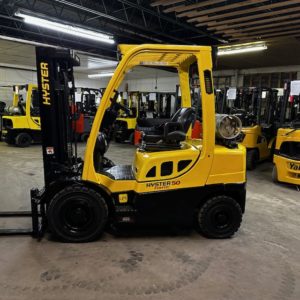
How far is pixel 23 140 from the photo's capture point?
11.5 metres

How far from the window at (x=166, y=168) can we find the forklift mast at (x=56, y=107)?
1.14 metres

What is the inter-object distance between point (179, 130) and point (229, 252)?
5.14 ft

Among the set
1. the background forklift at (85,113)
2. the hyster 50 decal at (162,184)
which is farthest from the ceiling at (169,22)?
the hyster 50 decal at (162,184)

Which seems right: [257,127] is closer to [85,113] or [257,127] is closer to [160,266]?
[160,266]

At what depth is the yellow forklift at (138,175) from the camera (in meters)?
3.31

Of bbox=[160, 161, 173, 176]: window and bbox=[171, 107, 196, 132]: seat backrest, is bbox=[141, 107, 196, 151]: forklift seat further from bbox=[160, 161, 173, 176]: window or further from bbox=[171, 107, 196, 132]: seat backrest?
bbox=[160, 161, 173, 176]: window

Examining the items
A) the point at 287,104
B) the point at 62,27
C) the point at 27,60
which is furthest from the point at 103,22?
the point at 27,60

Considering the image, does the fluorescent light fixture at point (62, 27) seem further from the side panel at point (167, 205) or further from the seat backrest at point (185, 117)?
the side panel at point (167, 205)

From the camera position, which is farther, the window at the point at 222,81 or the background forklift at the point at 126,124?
the window at the point at 222,81

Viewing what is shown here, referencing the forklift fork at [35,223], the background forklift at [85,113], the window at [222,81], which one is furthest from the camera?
the window at [222,81]

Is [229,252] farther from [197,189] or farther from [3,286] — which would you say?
[3,286]

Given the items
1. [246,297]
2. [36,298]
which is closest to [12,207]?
[36,298]

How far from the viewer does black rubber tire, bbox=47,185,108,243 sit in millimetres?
3336

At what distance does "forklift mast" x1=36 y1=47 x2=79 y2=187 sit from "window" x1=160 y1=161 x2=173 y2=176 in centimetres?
114
